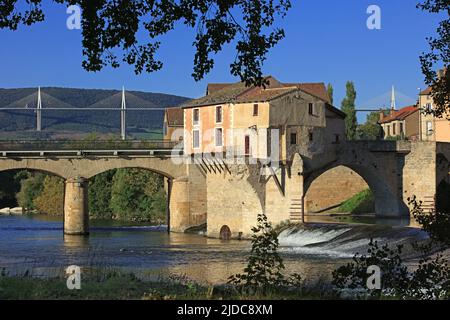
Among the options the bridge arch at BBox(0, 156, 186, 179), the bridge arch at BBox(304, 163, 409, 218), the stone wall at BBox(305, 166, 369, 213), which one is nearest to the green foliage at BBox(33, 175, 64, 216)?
the bridge arch at BBox(0, 156, 186, 179)

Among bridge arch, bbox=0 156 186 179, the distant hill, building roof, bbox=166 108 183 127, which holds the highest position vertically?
the distant hill

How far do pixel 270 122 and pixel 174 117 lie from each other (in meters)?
41.6

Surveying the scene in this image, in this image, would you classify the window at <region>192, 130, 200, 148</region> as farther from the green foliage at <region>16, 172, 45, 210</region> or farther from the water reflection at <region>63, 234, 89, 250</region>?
the green foliage at <region>16, 172, 45, 210</region>

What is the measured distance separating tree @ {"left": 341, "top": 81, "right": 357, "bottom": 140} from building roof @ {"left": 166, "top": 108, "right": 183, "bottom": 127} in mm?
16578

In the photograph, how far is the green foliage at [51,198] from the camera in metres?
90.9

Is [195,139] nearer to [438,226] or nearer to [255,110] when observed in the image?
[255,110]

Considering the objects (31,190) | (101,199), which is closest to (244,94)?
(101,199)

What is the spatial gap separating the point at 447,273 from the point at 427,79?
3.96 meters

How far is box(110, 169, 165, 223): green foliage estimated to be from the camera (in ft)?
262

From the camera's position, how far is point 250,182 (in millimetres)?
53906

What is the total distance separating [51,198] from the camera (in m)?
92.1
